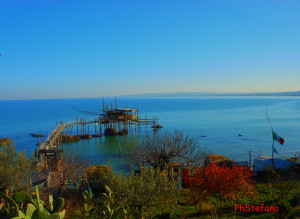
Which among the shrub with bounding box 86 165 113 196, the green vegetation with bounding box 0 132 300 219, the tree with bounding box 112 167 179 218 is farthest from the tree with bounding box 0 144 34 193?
the tree with bounding box 112 167 179 218

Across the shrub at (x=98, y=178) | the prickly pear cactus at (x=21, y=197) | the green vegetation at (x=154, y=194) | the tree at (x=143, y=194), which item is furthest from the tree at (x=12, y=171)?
the tree at (x=143, y=194)

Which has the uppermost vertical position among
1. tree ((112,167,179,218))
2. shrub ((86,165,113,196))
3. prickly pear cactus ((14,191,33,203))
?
prickly pear cactus ((14,191,33,203))

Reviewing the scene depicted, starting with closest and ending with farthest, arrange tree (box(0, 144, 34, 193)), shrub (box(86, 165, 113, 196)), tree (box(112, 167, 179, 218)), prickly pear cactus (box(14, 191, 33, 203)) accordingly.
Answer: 1. prickly pear cactus (box(14, 191, 33, 203))
2. tree (box(112, 167, 179, 218))
3. tree (box(0, 144, 34, 193))
4. shrub (box(86, 165, 113, 196))

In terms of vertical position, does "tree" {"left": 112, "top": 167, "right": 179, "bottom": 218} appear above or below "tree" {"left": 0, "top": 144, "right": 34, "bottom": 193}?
above

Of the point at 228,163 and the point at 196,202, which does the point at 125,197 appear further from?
the point at 228,163

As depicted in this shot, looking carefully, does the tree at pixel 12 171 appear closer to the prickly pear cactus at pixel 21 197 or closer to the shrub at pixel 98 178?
the shrub at pixel 98 178

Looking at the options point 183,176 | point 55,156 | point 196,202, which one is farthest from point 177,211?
point 55,156

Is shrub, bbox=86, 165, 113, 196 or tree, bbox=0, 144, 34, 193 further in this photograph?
shrub, bbox=86, 165, 113, 196

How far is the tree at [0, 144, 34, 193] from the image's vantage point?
14.2 metres

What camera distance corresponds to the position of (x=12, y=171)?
47.2 ft

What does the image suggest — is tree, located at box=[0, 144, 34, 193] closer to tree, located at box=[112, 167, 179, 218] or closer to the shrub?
the shrub

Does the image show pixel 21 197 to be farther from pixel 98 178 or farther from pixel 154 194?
pixel 98 178

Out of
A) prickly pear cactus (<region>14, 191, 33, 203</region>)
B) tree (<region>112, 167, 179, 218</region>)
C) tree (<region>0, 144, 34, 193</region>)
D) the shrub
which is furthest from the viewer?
the shrub

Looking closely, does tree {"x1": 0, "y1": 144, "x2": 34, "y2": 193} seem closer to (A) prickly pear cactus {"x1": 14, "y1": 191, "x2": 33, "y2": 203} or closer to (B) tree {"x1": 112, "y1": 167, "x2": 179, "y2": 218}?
(A) prickly pear cactus {"x1": 14, "y1": 191, "x2": 33, "y2": 203}
